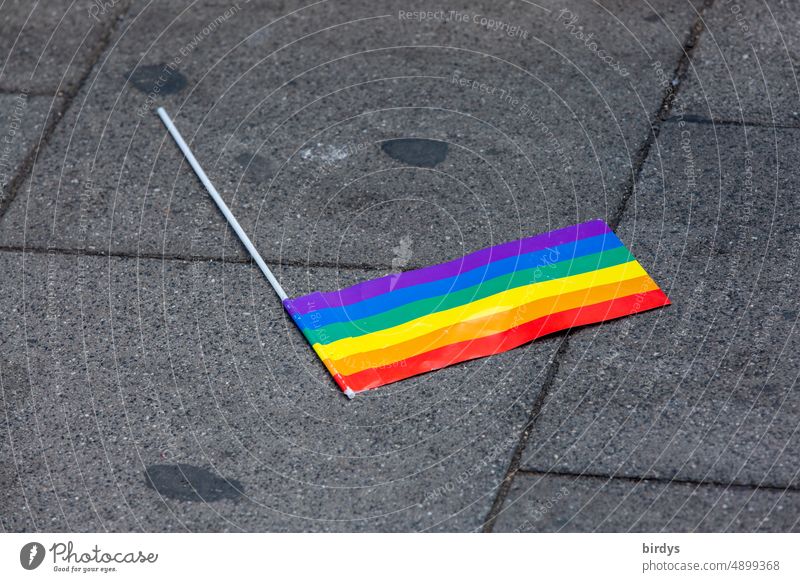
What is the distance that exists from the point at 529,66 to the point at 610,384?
1.48 metres

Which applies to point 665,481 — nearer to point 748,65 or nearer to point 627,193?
point 627,193

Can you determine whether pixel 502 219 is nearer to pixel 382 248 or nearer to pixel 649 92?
pixel 382 248

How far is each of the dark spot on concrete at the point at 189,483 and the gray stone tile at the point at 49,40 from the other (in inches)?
73.1

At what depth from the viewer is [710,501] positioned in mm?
2123

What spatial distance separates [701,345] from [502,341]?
0.48 m

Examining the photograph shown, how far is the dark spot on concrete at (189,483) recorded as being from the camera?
2.24 meters

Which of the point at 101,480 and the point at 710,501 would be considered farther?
the point at 101,480

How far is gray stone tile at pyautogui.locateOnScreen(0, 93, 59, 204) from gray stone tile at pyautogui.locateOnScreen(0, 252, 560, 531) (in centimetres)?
62

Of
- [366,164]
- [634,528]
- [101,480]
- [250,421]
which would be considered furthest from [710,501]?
[366,164]

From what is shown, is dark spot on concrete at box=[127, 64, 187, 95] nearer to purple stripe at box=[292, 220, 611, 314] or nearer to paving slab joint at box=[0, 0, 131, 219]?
paving slab joint at box=[0, 0, 131, 219]

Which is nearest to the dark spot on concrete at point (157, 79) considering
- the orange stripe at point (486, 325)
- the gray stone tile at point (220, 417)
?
the gray stone tile at point (220, 417)

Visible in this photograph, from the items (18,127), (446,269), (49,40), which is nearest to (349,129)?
(446,269)

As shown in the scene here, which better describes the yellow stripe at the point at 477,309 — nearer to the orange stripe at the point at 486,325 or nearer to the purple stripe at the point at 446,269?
the orange stripe at the point at 486,325

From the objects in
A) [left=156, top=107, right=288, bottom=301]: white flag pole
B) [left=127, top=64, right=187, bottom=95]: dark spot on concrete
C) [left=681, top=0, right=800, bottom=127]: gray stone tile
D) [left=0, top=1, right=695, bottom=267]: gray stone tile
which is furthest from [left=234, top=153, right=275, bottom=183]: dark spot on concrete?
[left=681, top=0, right=800, bottom=127]: gray stone tile
